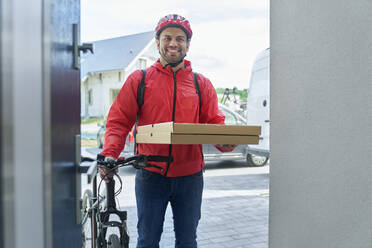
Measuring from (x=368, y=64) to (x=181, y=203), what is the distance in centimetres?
138

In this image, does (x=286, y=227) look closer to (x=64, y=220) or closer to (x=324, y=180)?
(x=324, y=180)

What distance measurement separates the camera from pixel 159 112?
7.66 ft

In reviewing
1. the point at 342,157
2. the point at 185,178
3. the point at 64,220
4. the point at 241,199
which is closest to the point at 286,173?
the point at 342,157

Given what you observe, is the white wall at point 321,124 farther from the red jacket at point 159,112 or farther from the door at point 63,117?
the door at point 63,117

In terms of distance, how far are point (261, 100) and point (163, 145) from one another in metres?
6.80

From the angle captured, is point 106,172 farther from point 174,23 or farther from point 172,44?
point 174,23

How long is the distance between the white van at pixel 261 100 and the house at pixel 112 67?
19.1m

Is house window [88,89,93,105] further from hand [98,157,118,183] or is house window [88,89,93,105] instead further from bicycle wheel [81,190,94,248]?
hand [98,157,118,183]

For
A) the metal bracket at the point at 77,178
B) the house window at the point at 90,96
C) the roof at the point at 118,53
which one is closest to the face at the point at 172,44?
the metal bracket at the point at 77,178

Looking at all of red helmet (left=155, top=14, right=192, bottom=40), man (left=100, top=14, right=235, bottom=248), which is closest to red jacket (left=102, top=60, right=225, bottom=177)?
man (left=100, top=14, right=235, bottom=248)

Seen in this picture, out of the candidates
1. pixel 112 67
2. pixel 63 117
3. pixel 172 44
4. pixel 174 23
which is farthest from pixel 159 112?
pixel 112 67

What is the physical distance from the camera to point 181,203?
2.37 m

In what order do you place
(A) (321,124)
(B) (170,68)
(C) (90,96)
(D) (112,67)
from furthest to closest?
(C) (90,96) → (D) (112,67) → (B) (170,68) → (A) (321,124)

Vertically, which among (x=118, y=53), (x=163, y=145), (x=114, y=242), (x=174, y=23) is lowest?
(x=114, y=242)
